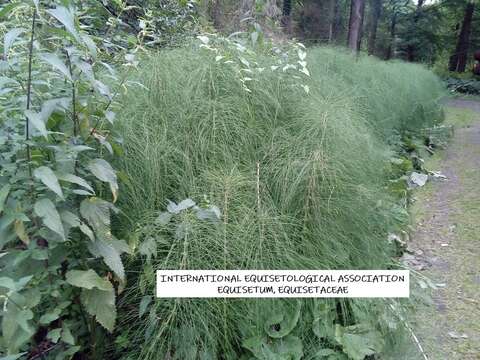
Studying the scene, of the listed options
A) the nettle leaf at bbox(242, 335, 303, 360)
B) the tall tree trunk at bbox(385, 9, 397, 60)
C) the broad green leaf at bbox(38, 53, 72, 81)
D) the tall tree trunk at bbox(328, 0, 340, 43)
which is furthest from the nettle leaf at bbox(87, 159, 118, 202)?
the tall tree trunk at bbox(385, 9, 397, 60)

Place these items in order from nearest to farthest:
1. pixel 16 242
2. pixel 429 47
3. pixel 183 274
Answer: pixel 16 242
pixel 183 274
pixel 429 47

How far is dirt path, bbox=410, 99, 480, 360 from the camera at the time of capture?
64.3 inches

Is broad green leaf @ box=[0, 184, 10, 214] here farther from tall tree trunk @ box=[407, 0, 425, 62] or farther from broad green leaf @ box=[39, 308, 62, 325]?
tall tree trunk @ box=[407, 0, 425, 62]

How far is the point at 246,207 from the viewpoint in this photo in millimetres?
1514

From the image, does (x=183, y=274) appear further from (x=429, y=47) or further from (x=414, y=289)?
(x=429, y=47)

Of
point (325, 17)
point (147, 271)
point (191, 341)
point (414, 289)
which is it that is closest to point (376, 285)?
point (414, 289)

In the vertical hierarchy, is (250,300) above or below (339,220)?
below

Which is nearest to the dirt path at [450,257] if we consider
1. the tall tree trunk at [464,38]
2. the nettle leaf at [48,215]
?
the nettle leaf at [48,215]

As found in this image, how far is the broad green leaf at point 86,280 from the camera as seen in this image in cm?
101

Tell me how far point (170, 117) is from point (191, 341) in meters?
1.05

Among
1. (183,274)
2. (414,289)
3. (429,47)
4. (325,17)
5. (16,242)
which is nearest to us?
(16,242)

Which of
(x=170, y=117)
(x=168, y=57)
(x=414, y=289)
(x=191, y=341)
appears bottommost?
(x=414, y=289)

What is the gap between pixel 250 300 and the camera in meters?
1.35

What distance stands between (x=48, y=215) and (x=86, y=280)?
22 cm
